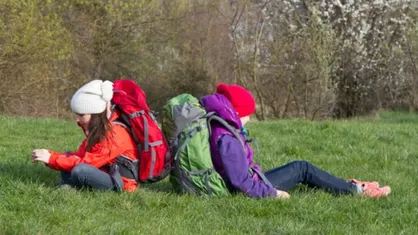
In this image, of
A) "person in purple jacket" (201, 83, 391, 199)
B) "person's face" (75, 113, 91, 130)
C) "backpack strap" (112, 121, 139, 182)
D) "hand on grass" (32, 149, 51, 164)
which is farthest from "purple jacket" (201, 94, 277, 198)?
"hand on grass" (32, 149, 51, 164)

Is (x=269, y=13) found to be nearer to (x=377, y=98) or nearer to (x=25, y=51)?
(x=377, y=98)

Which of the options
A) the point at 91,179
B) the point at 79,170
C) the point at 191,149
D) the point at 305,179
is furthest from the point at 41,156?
the point at 305,179

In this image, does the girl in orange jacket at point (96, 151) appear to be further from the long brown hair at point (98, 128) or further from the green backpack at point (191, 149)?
the green backpack at point (191, 149)

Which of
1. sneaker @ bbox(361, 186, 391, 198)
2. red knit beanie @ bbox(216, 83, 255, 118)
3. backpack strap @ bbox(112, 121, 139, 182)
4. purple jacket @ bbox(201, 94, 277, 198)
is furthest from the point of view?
sneaker @ bbox(361, 186, 391, 198)

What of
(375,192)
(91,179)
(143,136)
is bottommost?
(375,192)

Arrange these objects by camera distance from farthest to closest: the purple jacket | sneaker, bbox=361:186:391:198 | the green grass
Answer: sneaker, bbox=361:186:391:198 < the purple jacket < the green grass

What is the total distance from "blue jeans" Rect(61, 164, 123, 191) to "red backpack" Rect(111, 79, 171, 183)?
0.19 meters

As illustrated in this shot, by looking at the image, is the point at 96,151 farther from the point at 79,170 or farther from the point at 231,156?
the point at 231,156

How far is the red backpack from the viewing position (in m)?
5.45

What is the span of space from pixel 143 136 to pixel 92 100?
1.70ft

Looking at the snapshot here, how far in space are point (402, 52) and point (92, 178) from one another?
55.2 feet

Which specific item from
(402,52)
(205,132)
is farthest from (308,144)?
(402,52)

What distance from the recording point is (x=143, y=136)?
5445mm

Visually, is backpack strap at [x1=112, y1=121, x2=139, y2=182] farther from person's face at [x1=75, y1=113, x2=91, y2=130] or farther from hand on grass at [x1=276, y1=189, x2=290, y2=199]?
hand on grass at [x1=276, y1=189, x2=290, y2=199]
